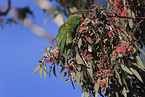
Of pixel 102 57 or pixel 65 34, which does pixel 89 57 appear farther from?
pixel 65 34

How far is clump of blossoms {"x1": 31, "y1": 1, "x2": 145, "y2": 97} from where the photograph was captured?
54.3 inches

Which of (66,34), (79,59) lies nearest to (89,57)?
(79,59)

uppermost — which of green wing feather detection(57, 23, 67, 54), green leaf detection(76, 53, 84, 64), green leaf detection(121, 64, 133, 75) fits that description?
green wing feather detection(57, 23, 67, 54)

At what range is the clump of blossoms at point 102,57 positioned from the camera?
1379mm

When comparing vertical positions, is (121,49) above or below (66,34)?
below

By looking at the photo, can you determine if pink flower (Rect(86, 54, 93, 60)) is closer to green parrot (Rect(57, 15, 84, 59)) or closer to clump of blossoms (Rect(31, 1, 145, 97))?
clump of blossoms (Rect(31, 1, 145, 97))

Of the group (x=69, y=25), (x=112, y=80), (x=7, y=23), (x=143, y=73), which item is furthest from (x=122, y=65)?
(x=7, y=23)

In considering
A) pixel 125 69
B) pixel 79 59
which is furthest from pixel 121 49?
pixel 79 59

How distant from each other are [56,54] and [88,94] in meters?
0.32

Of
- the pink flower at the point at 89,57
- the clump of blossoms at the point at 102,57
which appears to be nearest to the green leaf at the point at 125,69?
the clump of blossoms at the point at 102,57

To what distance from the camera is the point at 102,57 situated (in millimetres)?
1401

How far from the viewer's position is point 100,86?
140cm

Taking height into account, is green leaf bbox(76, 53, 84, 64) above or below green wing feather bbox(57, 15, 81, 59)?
below

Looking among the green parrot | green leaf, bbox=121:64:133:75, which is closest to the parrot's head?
the green parrot
